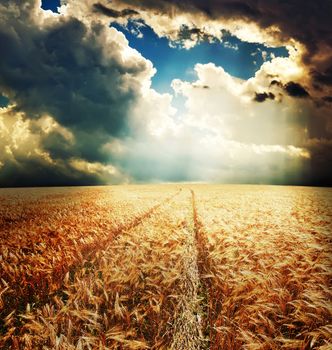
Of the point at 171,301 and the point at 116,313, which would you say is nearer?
the point at 116,313

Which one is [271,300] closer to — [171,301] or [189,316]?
[189,316]

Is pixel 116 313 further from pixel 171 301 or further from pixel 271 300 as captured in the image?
pixel 271 300

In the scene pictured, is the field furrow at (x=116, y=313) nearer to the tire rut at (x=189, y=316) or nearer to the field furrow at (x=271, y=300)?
the tire rut at (x=189, y=316)

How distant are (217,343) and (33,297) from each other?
2.99m

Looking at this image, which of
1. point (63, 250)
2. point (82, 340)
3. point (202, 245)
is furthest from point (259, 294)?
point (63, 250)

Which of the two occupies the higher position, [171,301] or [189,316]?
[171,301]

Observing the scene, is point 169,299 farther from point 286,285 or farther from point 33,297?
point 33,297

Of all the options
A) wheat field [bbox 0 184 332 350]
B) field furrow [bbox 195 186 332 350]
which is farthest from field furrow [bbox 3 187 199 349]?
field furrow [bbox 195 186 332 350]

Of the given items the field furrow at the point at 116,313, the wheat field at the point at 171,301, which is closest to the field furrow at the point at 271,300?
the wheat field at the point at 171,301

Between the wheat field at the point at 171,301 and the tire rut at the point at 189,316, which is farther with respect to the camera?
the tire rut at the point at 189,316

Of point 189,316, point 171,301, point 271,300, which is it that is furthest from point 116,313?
point 271,300

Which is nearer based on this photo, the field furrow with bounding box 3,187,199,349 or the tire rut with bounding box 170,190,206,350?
the field furrow with bounding box 3,187,199,349

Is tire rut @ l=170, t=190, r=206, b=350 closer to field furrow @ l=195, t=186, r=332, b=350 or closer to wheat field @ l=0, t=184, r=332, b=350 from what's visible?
wheat field @ l=0, t=184, r=332, b=350

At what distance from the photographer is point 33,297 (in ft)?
14.1
